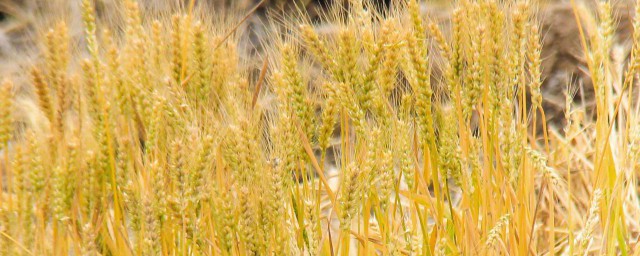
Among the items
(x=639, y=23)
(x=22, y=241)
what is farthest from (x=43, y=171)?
(x=639, y=23)

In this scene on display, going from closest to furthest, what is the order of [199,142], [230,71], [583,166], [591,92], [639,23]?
[199,142] → [639,23] → [230,71] → [583,166] → [591,92]

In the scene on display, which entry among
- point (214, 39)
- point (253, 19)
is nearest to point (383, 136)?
point (214, 39)

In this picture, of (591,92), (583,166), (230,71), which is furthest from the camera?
(591,92)

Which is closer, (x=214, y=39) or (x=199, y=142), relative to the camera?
(x=199, y=142)

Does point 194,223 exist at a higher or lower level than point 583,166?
higher

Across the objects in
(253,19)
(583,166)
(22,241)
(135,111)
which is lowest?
(583,166)

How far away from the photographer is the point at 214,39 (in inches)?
44.3

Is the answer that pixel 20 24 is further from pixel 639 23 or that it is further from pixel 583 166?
pixel 639 23

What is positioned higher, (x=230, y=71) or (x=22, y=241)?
(x=230, y=71)

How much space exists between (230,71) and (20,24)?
1879 mm

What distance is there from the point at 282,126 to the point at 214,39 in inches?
10.1

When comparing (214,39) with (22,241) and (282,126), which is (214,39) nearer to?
(282,126)

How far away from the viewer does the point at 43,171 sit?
93 centimetres

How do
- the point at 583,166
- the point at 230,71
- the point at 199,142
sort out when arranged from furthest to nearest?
the point at 583,166 < the point at 230,71 < the point at 199,142
